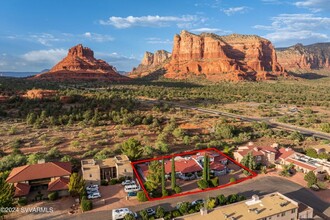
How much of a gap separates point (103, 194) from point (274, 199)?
1617 cm

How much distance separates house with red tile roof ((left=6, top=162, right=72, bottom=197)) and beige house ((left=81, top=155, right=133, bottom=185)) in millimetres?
1973

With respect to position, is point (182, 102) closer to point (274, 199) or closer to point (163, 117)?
point (163, 117)

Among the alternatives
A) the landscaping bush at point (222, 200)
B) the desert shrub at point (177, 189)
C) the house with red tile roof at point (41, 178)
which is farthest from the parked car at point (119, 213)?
the landscaping bush at point (222, 200)

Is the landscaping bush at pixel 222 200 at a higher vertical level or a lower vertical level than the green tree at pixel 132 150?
lower

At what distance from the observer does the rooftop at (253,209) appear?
20.5 m

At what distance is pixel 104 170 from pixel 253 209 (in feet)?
53.9

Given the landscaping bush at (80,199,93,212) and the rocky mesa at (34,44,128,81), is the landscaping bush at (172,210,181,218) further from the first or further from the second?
the rocky mesa at (34,44,128,81)

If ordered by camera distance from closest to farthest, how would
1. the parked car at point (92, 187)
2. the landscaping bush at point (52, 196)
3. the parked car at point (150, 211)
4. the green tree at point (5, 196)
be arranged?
the green tree at point (5, 196) < the parked car at point (150, 211) < the landscaping bush at point (52, 196) < the parked car at point (92, 187)

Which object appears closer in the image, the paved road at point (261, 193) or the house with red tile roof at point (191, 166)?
the paved road at point (261, 193)

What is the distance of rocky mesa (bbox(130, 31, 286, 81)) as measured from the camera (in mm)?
170163

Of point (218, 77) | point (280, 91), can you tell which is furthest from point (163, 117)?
point (218, 77)

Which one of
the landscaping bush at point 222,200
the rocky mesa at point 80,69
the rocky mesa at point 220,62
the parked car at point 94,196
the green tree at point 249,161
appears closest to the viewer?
the landscaping bush at point 222,200

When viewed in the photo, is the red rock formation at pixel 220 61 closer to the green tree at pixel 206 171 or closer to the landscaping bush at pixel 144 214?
the green tree at pixel 206 171

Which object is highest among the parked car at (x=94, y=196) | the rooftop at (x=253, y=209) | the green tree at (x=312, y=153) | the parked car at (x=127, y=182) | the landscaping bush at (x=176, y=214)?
the rooftop at (x=253, y=209)
